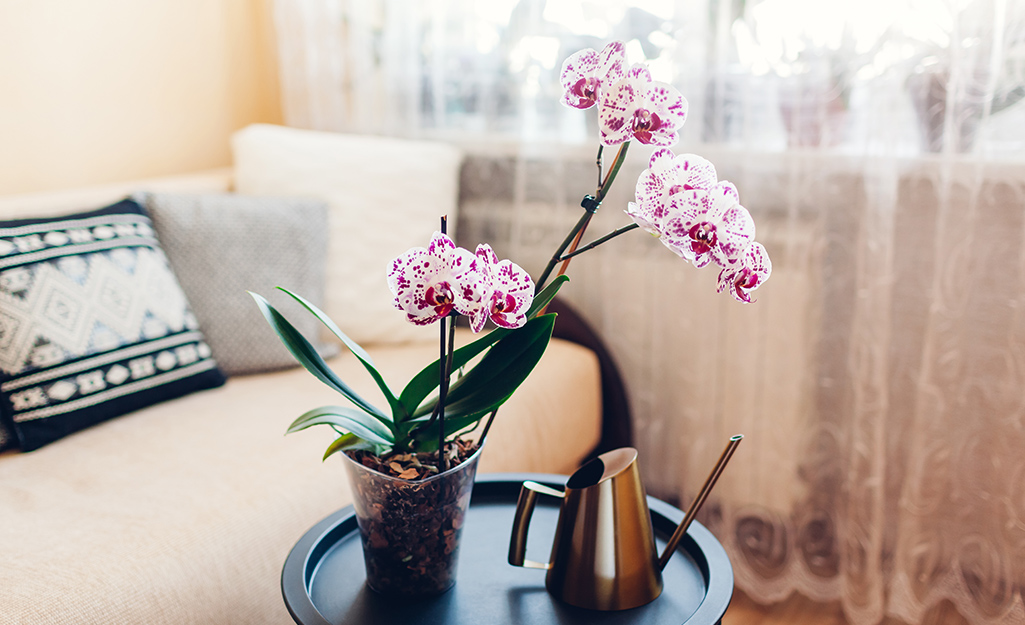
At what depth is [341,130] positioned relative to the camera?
203 cm

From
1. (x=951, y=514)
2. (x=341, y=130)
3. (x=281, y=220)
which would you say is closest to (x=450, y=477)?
(x=281, y=220)

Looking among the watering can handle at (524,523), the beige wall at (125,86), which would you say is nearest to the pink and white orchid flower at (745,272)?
the watering can handle at (524,523)

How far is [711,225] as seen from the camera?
0.66m

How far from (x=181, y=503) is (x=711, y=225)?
2.58ft

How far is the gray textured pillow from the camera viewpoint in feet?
4.91

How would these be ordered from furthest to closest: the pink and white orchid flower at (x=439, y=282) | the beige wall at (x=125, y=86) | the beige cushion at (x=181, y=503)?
the beige wall at (x=125, y=86) < the beige cushion at (x=181, y=503) < the pink and white orchid flower at (x=439, y=282)

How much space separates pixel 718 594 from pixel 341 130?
5.21 ft

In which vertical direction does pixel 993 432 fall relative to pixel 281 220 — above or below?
below

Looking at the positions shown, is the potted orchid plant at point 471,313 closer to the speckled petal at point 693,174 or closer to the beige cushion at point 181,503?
the speckled petal at point 693,174

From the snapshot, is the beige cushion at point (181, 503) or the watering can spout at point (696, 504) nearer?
the watering can spout at point (696, 504)

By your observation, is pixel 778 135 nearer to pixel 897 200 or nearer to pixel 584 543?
pixel 897 200

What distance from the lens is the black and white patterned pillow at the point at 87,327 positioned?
1206mm

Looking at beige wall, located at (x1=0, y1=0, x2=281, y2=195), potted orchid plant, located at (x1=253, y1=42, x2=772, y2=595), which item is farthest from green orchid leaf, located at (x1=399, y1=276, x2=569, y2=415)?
beige wall, located at (x1=0, y1=0, x2=281, y2=195)

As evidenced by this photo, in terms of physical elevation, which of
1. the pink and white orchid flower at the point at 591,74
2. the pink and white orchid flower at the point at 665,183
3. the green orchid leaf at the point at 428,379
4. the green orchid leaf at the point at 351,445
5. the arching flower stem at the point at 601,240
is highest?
the pink and white orchid flower at the point at 591,74
